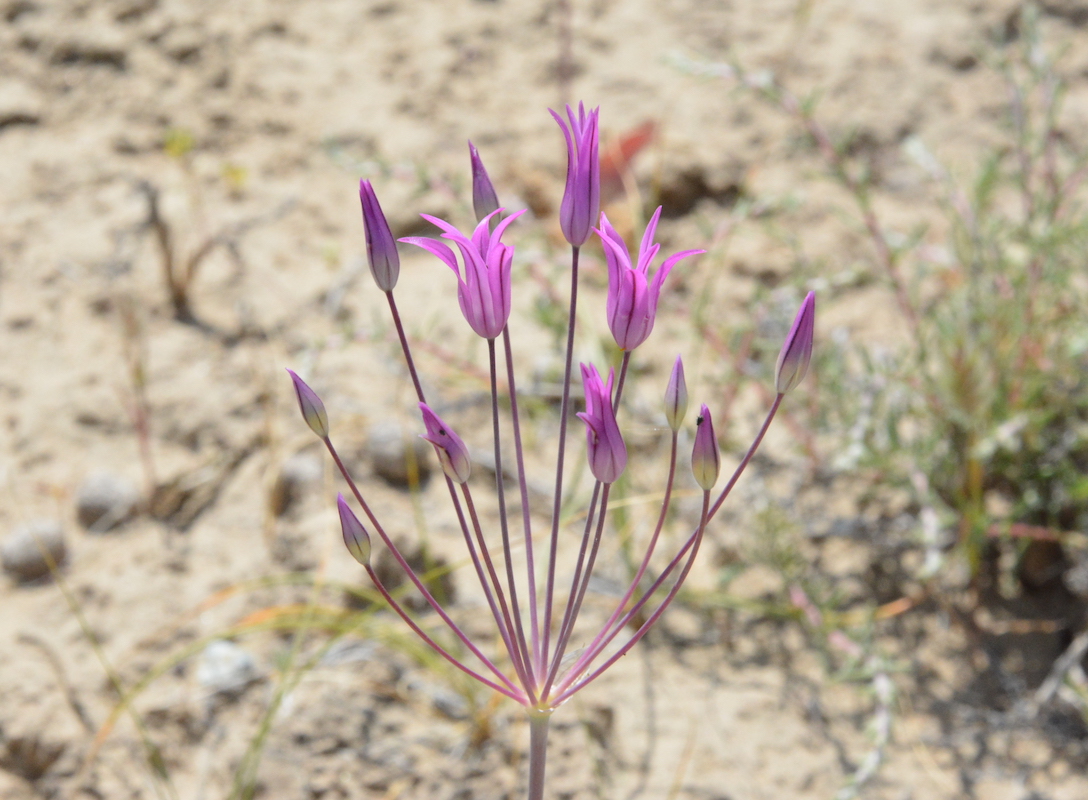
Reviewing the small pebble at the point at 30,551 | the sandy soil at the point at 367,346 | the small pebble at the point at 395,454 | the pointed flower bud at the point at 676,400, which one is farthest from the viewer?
the small pebble at the point at 395,454

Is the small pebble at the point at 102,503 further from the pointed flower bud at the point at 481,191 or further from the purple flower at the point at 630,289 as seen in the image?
the purple flower at the point at 630,289

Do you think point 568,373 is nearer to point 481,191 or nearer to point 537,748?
point 481,191

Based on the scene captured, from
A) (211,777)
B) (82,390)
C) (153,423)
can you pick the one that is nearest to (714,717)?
(211,777)

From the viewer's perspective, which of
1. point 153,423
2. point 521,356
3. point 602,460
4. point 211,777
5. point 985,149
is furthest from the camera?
point 985,149

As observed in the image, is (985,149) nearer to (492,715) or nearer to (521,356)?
(521,356)

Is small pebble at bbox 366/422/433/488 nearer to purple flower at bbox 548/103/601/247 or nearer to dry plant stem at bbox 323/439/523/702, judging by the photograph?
dry plant stem at bbox 323/439/523/702

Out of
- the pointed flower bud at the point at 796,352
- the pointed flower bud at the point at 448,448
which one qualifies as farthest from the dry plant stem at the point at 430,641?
the pointed flower bud at the point at 796,352

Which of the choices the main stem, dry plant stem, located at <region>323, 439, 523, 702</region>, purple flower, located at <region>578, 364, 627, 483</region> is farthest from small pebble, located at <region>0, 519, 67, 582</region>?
purple flower, located at <region>578, 364, 627, 483</region>
